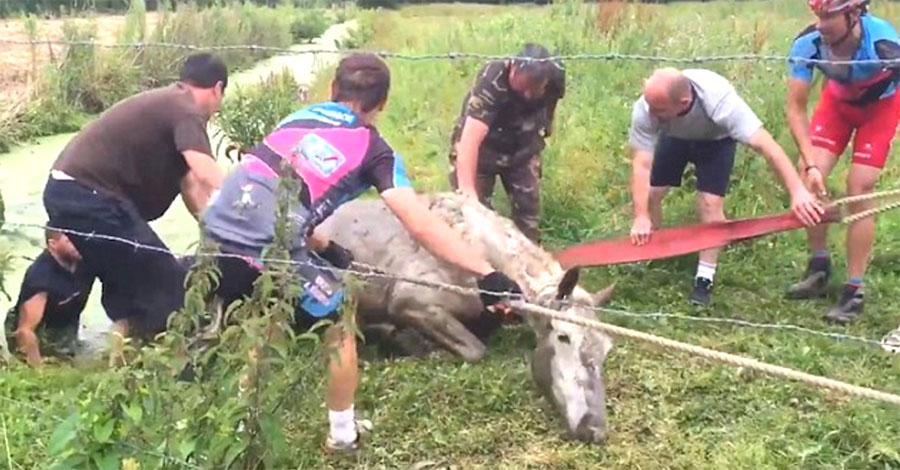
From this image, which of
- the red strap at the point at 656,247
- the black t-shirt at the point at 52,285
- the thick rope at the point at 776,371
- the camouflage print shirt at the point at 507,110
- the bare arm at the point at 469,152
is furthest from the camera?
the camouflage print shirt at the point at 507,110

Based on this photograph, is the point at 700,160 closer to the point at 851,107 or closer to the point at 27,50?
the point at 851,107

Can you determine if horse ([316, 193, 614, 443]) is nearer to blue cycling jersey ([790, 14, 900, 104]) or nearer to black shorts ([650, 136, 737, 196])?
black shorts ([650, 136, 737, 196])

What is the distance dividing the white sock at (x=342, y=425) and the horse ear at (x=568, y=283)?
3.60 ft

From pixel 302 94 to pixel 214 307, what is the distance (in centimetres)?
783

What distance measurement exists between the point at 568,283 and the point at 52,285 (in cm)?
268

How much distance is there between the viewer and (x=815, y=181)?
618 cm

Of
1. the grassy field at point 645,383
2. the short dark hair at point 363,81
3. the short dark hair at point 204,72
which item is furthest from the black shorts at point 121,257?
the short dark hair at point 363,81

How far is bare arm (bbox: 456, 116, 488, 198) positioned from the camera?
658cm

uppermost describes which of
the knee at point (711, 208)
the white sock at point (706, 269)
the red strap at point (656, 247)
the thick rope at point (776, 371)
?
the thick rope at point (776, 371)

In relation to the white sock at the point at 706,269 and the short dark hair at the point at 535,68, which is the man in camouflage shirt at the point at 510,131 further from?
the white sock at the point at 706,269

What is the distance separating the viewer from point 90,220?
5707 mm

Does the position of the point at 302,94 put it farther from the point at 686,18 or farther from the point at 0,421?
the point at 0,421

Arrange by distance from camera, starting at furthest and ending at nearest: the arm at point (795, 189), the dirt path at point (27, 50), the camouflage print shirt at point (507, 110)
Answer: the dirt path at point (27, 50) < the camouflage print shirt at point (507, 110) < the arm at point (795, 189)

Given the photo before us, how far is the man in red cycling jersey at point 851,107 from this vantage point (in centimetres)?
601
